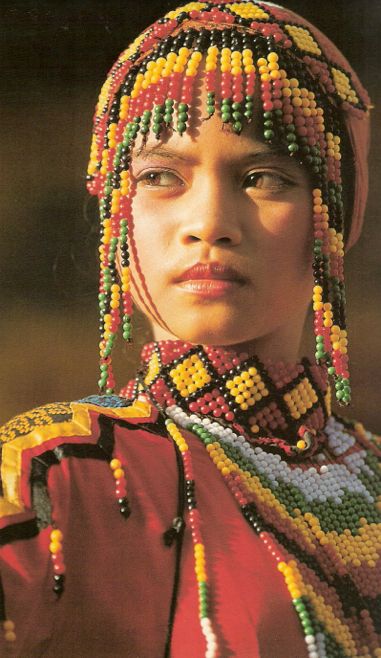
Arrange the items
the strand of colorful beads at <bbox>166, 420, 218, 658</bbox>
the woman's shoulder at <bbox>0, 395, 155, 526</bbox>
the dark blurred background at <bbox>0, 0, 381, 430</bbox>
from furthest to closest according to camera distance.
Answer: the dark blurred background at <bbox>0, 0, 381, 430</bbox>, the strand of colorful beads at <bbox>166, 420, 218, 658</bbox>, the woman's shoulder at <bbox>0, 395, 155, 526</bbox>

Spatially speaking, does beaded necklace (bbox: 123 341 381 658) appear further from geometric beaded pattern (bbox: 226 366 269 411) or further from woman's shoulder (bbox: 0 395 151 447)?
woman's shoulder (bbox: 0 395 151 447)

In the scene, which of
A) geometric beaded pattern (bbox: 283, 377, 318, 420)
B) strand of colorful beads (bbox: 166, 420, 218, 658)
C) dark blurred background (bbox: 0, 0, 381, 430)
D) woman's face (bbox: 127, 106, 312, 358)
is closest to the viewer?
strand of colorful beads (bbox: 166, 420, 218, 658)

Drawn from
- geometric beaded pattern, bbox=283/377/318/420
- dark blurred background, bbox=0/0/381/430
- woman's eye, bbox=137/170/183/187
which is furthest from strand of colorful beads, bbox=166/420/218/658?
dark blurred background, bbox=0/0/381/430

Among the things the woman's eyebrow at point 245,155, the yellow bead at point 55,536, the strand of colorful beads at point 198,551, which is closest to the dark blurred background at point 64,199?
the woman's eyebrow at point 245,155

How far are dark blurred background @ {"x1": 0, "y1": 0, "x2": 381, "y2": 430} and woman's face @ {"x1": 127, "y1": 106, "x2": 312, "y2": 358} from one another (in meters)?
0.39

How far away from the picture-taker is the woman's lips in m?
1.32

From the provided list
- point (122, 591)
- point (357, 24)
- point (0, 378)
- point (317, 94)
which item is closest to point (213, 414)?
point (122, 591)

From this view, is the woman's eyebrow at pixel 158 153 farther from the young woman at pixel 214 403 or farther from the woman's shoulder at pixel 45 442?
the woman's shoulder at pixel 45 442

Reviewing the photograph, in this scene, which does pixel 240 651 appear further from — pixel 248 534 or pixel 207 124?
pixel 207 124

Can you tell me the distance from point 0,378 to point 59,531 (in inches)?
45.4

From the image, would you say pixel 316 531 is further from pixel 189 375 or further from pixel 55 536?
pixel 55 536

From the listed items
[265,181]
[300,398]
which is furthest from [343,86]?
[300,398]

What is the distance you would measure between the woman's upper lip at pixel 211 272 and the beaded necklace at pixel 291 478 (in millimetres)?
123

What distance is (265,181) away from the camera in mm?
1377
